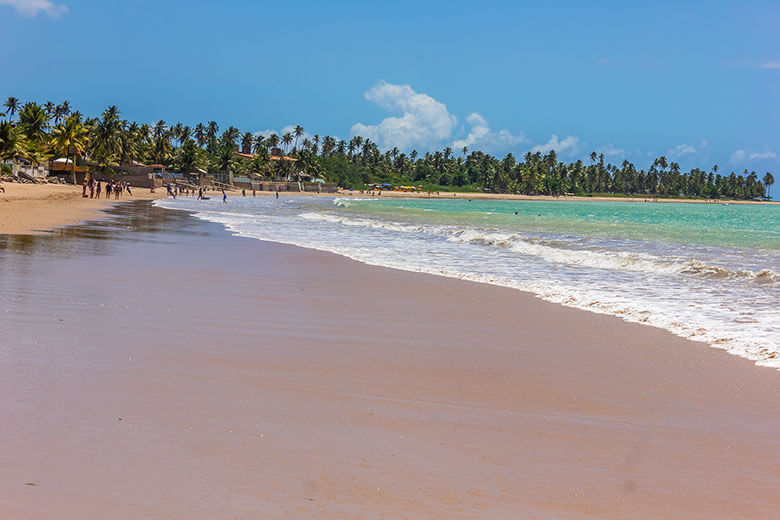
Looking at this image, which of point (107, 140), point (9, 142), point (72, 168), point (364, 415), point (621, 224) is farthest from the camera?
point (107, 140)

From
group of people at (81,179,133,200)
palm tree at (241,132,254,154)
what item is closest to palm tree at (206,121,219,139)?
palm tree at (241,132,254,154)

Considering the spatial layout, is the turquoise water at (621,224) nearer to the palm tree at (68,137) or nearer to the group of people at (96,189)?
the group of people at (96,189)

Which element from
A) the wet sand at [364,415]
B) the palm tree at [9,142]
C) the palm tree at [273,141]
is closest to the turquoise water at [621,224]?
the wet sand at [364,415]

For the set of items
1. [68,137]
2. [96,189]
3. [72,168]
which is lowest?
[96,189]

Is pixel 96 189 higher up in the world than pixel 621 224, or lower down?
higher up

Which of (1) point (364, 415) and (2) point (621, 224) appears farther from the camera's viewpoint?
(2) point (621, 224)

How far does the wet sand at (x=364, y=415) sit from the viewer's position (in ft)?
10.2

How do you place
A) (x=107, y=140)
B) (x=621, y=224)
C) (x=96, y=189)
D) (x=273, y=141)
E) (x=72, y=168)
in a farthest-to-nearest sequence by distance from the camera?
(x=273, y=141)
(x=107, y=140)
(x=72, y=168)
(x=96, y=189)
(x=621, y=224)

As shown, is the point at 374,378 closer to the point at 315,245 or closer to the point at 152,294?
the point at 152,294

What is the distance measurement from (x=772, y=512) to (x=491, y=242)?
20.1 metres

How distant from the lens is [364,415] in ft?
14.1

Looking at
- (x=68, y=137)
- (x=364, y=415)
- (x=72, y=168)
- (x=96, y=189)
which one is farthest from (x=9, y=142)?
(x=364, y=415)

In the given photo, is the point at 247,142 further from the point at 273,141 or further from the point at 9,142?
the point at 9,142

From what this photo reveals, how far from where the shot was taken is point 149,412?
4.07 m
